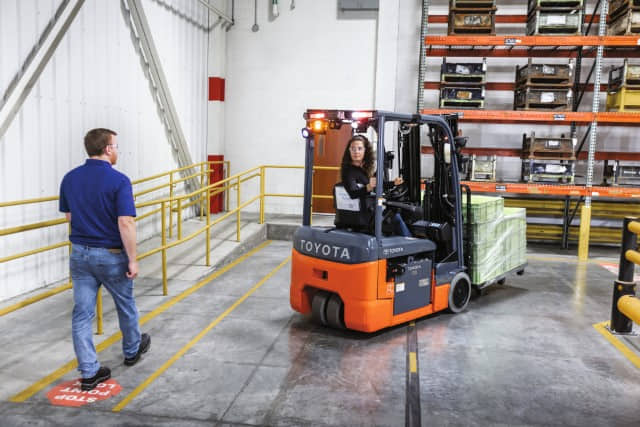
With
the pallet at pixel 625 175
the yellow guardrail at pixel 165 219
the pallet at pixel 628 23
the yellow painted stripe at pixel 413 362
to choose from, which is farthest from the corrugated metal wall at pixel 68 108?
the pallet at pixel 625 175

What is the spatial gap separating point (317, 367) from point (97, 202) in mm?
2537

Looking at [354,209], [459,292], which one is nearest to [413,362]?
[354,209]

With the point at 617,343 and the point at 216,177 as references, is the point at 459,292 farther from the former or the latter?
the point at 216,177

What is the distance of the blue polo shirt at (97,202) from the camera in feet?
14.5

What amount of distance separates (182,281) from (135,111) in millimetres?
3733

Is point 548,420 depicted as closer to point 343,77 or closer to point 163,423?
point 163,423

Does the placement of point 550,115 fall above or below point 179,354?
above

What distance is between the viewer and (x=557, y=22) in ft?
36.1

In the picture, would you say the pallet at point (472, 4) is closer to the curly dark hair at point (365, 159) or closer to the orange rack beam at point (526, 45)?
the orange rack beam at point (526, 45)

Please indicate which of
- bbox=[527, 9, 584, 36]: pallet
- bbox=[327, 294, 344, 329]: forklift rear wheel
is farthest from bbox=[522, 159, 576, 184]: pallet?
bbox=[327, 294, 344, 329]: forklift rear wheel

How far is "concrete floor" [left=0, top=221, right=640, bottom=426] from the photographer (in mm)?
4328

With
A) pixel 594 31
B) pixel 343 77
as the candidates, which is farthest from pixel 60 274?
pixel 594 31

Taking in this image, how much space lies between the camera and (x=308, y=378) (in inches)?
198

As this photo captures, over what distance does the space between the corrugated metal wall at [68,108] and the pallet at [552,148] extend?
7.48m
